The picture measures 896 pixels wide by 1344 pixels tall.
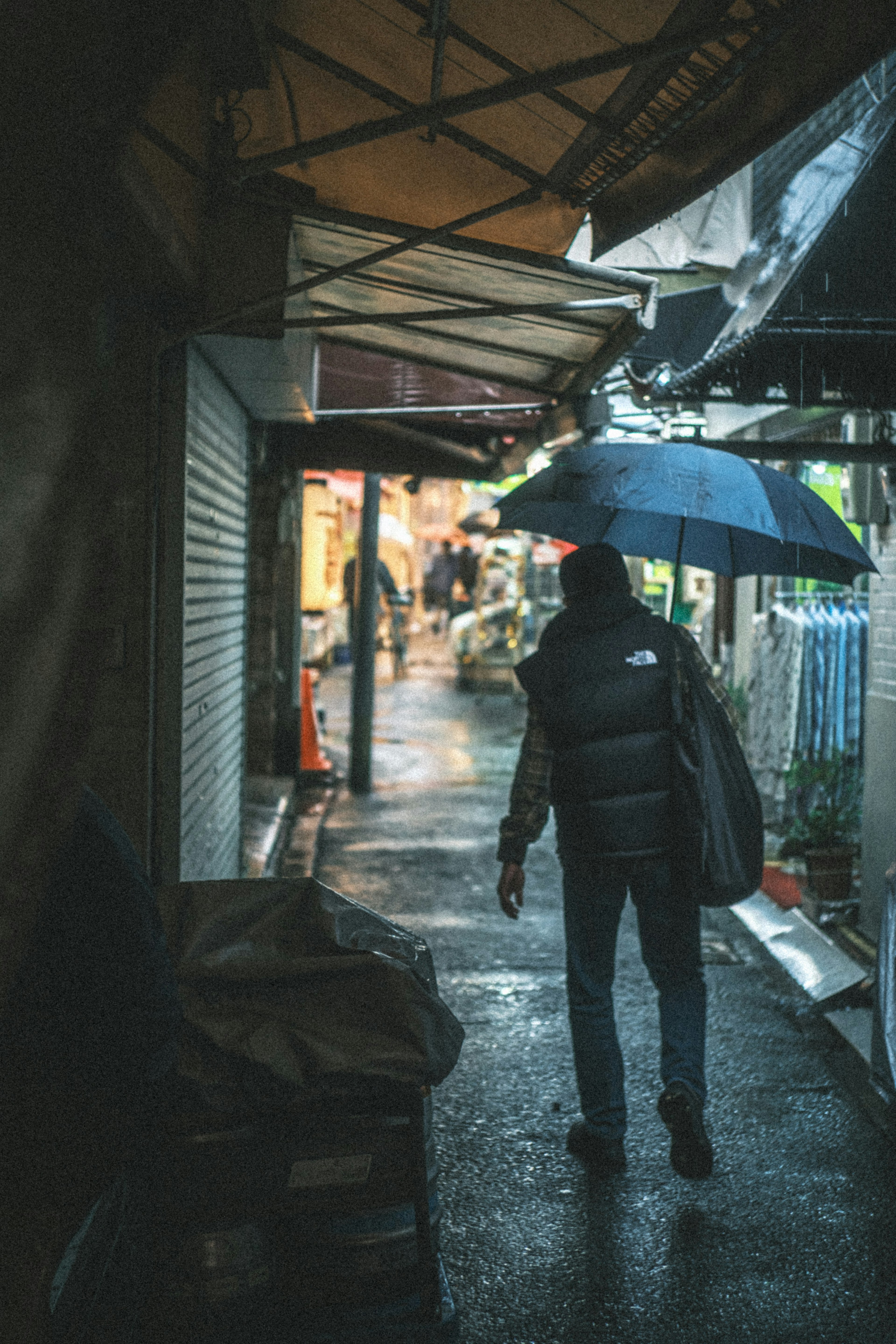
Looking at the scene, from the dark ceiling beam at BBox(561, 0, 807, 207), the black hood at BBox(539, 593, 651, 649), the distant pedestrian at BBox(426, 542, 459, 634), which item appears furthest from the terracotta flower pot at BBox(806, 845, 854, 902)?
the distant pedestrian at BBox(426, 542, 459, 634)

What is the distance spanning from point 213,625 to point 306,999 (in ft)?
10.7

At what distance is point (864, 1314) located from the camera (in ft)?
10.8

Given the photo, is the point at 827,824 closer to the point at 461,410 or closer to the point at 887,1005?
the point at 887,1005

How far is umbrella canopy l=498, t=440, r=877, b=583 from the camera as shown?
401 cm

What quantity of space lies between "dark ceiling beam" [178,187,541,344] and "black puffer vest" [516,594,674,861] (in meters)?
1.51

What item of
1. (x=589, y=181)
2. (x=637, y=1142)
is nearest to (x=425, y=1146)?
(x=637, y=1142)

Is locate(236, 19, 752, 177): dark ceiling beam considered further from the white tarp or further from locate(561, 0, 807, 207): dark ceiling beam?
the white tarp

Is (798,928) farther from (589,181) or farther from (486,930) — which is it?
(589,181)

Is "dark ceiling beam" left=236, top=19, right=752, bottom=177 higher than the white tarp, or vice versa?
the white tarp

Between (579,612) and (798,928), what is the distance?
3.99 m

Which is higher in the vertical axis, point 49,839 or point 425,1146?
point 49,839

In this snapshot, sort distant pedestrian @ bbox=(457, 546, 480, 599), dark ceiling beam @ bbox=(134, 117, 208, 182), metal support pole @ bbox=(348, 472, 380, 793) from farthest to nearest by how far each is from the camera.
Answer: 1. distant pedestrian @ bbox=(457, 546, 480, 599)
2. metal support pole @ bbox=(348, 472, 380, 793)
3. dark ceiling beam @ bbox=(134, 117, 208, 182)

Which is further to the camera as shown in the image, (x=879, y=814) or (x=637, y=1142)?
(x=879, y=814)

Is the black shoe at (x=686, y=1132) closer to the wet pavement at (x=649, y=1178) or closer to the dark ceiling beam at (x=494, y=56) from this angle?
the wet pavement at (x=649, y=1178)
